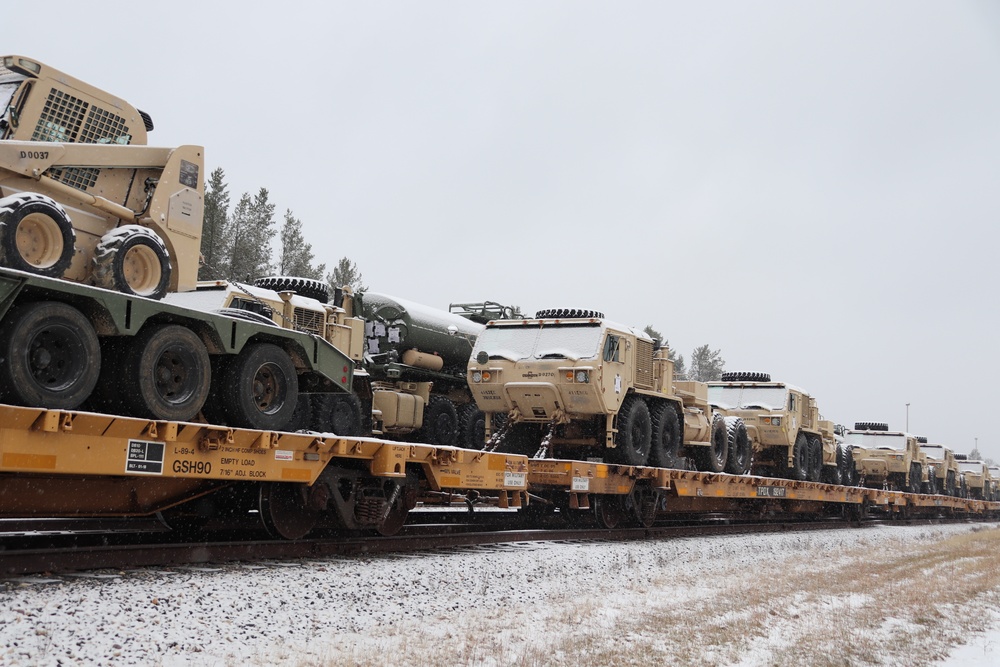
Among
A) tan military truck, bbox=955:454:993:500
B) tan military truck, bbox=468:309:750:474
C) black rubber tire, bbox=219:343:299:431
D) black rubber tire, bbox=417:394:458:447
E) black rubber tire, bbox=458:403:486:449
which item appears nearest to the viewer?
black rubber tire, bbox=219:343:299:431

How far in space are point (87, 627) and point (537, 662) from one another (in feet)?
8.66

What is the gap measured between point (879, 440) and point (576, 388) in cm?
1823

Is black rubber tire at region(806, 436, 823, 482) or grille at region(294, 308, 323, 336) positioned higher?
grille at region(294, 308, 323, 336)

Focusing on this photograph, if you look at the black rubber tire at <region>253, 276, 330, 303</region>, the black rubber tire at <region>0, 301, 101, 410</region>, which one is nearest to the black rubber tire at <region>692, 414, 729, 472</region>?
the black rubber tire at <region>253, 276, 330, 303</region>

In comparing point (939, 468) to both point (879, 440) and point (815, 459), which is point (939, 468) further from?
point (815, 459)

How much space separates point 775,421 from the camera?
777 inches

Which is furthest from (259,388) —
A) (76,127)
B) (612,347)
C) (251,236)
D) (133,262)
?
(251,236)

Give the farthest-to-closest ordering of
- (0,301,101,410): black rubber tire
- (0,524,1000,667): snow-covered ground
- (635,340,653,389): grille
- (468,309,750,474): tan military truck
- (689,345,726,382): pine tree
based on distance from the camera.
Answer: (689,345,726,382): pine tree < (635,340,653,389): grille < (468,309,750,474): tan military truck < (0,301,101,410): black rubber tire < (0,524,1000,667): snow-covered ground

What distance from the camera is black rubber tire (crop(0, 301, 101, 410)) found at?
6.36m

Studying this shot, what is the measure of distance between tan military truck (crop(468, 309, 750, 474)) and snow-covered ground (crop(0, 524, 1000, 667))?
9.99 ft

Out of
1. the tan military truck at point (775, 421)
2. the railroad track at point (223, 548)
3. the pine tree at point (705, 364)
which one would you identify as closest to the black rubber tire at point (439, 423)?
the tan military truck at point (775, 421)

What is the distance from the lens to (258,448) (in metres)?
7.77

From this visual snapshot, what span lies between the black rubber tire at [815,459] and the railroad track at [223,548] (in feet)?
32.3

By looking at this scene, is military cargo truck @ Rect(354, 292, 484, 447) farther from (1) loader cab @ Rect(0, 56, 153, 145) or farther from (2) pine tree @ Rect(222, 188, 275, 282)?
(2) pine tree @ Rect(222, 188, 275, 282)
